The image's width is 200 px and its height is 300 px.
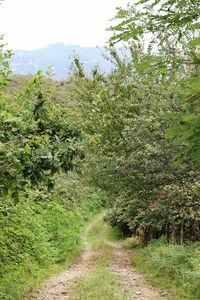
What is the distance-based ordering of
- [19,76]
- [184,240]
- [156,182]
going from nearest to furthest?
[156,182] < [184,240] < [19,76]

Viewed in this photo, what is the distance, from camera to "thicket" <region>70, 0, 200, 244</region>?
12.2 ft

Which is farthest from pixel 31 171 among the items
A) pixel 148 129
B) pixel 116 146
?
pixel 116 146

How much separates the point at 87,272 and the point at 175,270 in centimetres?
304

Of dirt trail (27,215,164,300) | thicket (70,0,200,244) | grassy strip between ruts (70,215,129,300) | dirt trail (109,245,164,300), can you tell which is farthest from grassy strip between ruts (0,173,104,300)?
thicket (70,0,200,244)

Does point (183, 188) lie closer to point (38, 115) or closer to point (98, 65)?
point (38, 115)

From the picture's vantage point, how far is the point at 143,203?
44.3 feet

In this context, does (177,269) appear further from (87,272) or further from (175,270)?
(87,272)

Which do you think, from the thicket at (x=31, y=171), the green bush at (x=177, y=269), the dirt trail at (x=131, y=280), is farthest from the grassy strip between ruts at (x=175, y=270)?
the thicket at (x=31, y=171)

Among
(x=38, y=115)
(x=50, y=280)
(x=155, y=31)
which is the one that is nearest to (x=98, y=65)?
(x=50, y=280)

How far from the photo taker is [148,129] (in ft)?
42.1

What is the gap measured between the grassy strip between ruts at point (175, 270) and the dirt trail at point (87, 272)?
0.37 meters

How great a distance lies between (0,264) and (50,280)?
2.16 meters

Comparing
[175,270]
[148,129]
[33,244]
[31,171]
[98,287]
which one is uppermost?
[148,129]

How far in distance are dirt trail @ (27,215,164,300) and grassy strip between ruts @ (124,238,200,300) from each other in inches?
14.5
